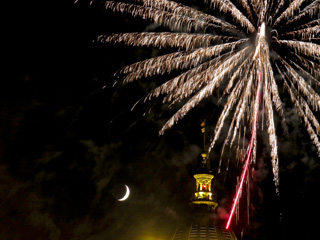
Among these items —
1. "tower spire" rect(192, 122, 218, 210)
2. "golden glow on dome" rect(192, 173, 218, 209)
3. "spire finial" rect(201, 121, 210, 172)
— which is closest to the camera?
"spire finial" rect(201, 121, 210, 172)

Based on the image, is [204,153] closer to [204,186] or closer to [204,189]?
[204,186]

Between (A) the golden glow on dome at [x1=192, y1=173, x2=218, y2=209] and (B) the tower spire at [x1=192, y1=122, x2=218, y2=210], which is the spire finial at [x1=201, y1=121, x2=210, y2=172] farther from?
(A) the golden glow on dome at [x1=192, y1=173, x2=218, y2=209]

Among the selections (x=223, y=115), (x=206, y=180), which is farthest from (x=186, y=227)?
(x=223, y=115)

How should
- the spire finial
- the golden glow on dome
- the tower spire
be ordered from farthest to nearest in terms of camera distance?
the golden glow on dome, the tower spire, the spire finial

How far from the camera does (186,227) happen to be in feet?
173

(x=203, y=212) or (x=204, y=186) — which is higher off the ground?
(x=204, y=186)

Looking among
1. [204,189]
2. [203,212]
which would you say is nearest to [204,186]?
[204,189]

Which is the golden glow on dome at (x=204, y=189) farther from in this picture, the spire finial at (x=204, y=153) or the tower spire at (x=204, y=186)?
the spire finial at (x=204, y=153)

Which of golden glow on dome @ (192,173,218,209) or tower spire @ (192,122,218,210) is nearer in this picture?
tower spire @ (192,122,218,210)

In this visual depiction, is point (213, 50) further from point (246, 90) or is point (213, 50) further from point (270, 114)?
point (270, 114)

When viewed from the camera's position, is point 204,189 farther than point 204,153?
No

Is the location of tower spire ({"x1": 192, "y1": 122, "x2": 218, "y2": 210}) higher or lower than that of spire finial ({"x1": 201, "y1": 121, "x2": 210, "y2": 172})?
lower

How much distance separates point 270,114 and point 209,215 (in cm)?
3733

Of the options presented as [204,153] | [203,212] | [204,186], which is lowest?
[203,212]
